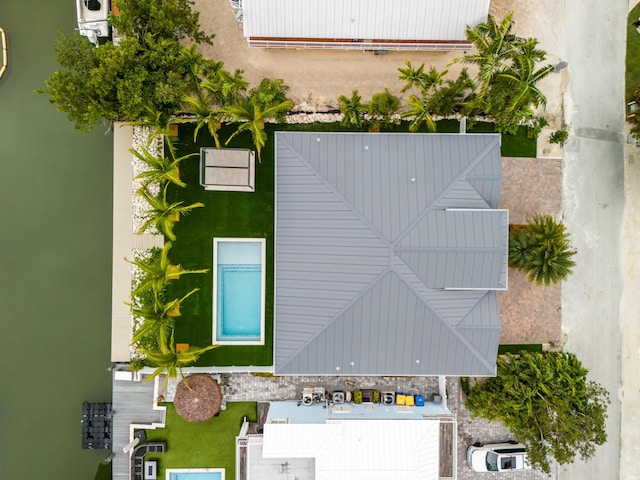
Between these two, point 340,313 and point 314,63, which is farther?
point 314,63

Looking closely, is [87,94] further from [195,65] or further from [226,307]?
[226,307]

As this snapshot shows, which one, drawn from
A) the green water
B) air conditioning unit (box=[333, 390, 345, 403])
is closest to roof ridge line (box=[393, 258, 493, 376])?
air conditioning unit (box=[333, 390, 345, 403])

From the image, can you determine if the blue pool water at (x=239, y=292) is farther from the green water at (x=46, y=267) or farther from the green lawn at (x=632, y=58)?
the green lawn at (x=632, y=58)

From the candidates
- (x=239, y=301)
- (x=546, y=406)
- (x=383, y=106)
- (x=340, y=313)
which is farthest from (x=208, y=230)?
(x=546, y=406)

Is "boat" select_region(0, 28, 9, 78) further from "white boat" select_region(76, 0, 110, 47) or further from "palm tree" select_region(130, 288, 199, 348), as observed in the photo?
"palm tree" select_region(130, 288, 199, 348)

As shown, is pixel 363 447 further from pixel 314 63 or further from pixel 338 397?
pixel 314 63

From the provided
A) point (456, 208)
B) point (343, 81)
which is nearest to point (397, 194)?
point (456, 208)
